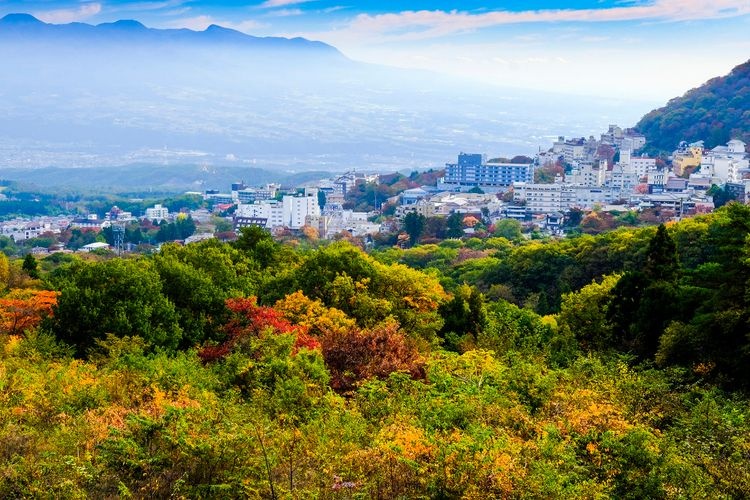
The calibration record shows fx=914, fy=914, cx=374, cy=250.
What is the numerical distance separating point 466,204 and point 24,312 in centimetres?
6064

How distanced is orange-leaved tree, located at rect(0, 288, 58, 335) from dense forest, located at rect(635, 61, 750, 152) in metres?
72.5

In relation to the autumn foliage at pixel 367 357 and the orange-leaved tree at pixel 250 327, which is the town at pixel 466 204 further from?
the autumn foliage at pixel 367 357

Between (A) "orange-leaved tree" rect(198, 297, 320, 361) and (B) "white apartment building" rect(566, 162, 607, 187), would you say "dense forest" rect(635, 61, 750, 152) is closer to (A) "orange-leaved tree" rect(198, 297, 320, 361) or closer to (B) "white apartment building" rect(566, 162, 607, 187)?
(B) "white apartment building" rect(566, 162, 607, 187)

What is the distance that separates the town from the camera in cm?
6206

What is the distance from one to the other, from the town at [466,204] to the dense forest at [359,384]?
3982 cm

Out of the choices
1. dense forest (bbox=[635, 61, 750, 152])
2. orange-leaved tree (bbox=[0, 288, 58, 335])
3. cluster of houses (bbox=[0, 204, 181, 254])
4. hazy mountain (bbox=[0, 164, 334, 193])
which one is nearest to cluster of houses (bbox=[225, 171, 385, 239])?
cluster of houses (bbox=[0, 204, 181, 254])

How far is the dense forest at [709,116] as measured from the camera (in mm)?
79938

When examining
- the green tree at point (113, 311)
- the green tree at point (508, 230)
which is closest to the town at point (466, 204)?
the green tree at point (508, 230)

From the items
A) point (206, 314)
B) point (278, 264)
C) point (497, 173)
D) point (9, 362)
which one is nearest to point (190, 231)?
point (497, 173)

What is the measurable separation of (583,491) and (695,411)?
3306 millimetres

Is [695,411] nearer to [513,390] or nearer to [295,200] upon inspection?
[513,390]

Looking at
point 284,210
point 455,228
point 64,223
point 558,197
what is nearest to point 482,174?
point 284,210

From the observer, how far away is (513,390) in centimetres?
1162

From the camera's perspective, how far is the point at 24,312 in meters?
17.1
